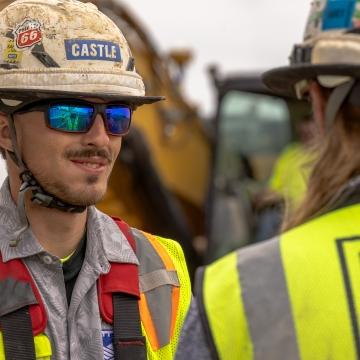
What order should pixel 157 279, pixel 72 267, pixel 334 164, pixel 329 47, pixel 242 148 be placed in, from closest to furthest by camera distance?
1. pixel 334 164
2. pixel 329 47
3. pixel 72 267
4. pixel 157 279
5. pixel 242 148

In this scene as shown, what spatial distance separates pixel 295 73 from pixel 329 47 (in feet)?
0.44

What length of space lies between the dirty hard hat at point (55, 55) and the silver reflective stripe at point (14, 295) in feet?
1.71

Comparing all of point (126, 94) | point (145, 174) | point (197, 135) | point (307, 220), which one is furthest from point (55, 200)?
point (197, 135)

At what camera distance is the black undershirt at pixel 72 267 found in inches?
111

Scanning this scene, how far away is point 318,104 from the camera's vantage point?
231 cm

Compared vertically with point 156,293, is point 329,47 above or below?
above

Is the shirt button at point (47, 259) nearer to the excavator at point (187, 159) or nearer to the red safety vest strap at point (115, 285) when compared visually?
the red safety vest strap at point (115, 285)

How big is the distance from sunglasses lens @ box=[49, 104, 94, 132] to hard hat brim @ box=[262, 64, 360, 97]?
500mm

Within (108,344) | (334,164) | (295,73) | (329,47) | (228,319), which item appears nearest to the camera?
(228,319)

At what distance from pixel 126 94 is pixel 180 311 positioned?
2.06 ft

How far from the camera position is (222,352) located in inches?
77.4

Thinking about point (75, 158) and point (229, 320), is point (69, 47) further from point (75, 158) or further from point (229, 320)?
point (229, 320)

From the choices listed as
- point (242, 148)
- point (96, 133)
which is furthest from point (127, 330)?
point (242, 148)

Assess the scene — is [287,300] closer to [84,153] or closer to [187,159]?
[84,153]
